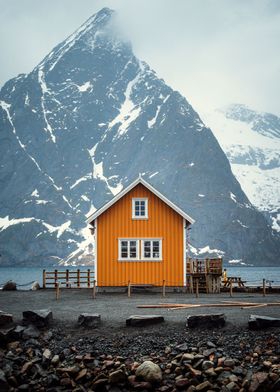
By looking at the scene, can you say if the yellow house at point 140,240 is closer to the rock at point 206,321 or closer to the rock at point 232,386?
the rock at point 206,321

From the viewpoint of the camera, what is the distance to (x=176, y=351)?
63.9ft

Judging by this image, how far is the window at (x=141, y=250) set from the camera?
4156 cm

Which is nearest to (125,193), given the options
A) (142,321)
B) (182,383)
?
(142,321)

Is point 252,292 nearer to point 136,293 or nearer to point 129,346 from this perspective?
point 136,293

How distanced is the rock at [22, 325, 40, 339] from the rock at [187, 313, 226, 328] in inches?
227

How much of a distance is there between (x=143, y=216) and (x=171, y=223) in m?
2.11

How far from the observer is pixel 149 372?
17766 millimetres

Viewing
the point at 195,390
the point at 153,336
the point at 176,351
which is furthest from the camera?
the point at 153,336

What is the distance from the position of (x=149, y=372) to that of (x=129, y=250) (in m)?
24.0

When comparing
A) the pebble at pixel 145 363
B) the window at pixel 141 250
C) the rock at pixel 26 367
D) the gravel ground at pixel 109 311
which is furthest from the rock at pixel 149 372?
the window at pixel 141 250

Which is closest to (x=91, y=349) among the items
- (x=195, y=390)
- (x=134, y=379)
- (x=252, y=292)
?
(x=134, y=379)

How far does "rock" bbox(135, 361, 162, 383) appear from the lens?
17625mm

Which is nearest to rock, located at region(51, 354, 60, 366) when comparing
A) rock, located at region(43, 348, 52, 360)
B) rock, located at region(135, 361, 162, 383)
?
rock, located at region(43, 348, 52, 360)

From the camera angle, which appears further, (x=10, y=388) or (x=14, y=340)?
(x=14, y=340)
